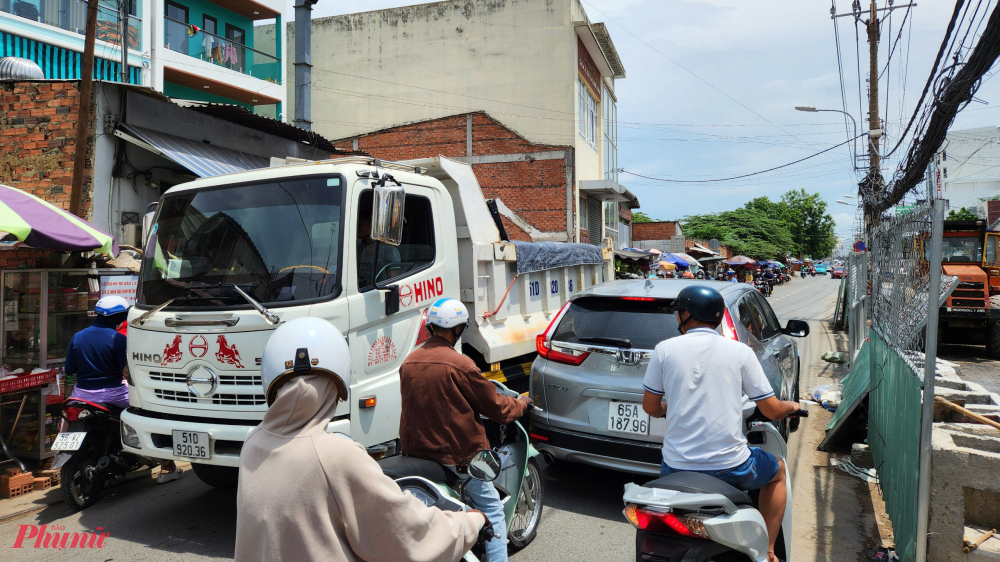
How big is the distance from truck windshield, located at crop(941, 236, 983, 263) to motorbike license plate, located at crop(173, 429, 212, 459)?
16497 millimetres

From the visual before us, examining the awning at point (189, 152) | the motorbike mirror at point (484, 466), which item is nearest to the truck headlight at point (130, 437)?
the motorbike mirror at point (484, 466)

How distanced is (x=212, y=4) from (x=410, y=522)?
21.1 meters

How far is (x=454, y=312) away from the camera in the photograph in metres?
3.31

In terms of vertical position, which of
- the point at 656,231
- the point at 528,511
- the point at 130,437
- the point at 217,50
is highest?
the point at 217,50

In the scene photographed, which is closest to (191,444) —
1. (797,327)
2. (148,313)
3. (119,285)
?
(148,313)

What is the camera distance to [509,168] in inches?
920

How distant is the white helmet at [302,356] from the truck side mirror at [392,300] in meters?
2.77

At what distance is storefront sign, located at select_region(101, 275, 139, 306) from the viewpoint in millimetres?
6906

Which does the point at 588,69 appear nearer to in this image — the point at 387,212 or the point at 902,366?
the point at 387,212

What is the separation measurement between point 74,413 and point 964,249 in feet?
57.9

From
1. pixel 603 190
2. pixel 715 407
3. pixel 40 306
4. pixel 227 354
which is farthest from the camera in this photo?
pixel 603 190

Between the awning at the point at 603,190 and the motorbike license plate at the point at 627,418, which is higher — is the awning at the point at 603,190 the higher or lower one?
the higher one

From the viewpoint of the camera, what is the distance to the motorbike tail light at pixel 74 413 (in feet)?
16.8

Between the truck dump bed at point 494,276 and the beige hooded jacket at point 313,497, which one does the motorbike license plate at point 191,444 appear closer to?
the truck dump bed at point 494,276
